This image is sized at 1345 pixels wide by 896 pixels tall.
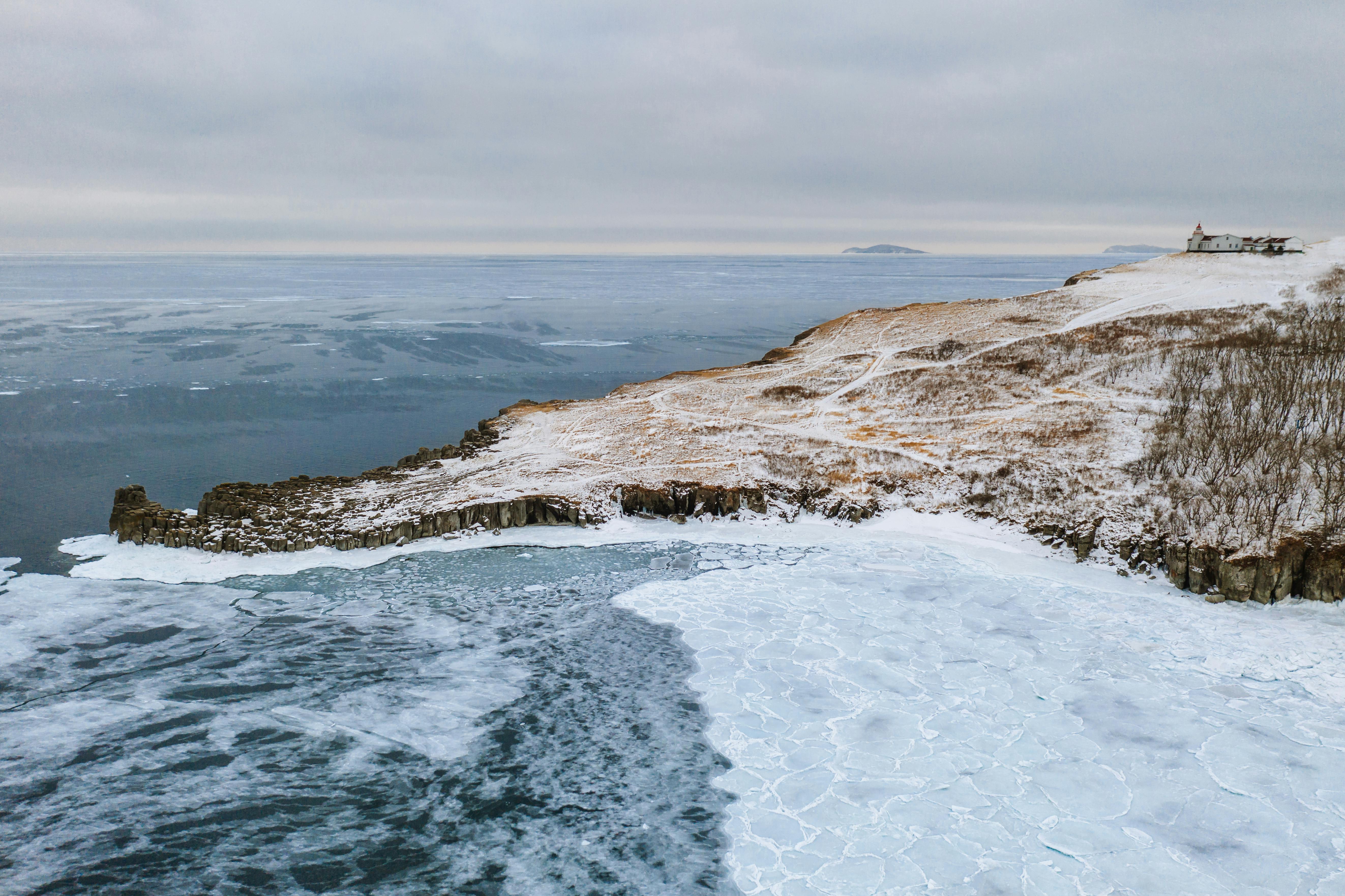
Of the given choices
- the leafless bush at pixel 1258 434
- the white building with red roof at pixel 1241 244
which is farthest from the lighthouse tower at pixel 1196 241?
the leafless bush at pixel 1258 434

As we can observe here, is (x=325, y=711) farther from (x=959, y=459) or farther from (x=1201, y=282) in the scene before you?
(x=1201, y=282)

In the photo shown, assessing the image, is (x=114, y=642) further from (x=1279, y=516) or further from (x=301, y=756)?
(x=1279, y=516)

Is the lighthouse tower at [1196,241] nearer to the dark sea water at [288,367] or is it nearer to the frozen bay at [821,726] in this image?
the dark sea water at [288,367]

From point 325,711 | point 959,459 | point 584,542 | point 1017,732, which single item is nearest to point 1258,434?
point 959,459

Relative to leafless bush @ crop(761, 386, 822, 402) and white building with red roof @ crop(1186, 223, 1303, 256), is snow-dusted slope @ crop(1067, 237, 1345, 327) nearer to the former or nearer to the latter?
white building with red roof @ crop(1186, 223, 1303, 256)

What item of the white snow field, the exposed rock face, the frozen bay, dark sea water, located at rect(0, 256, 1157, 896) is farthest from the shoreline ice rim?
the white snow field
